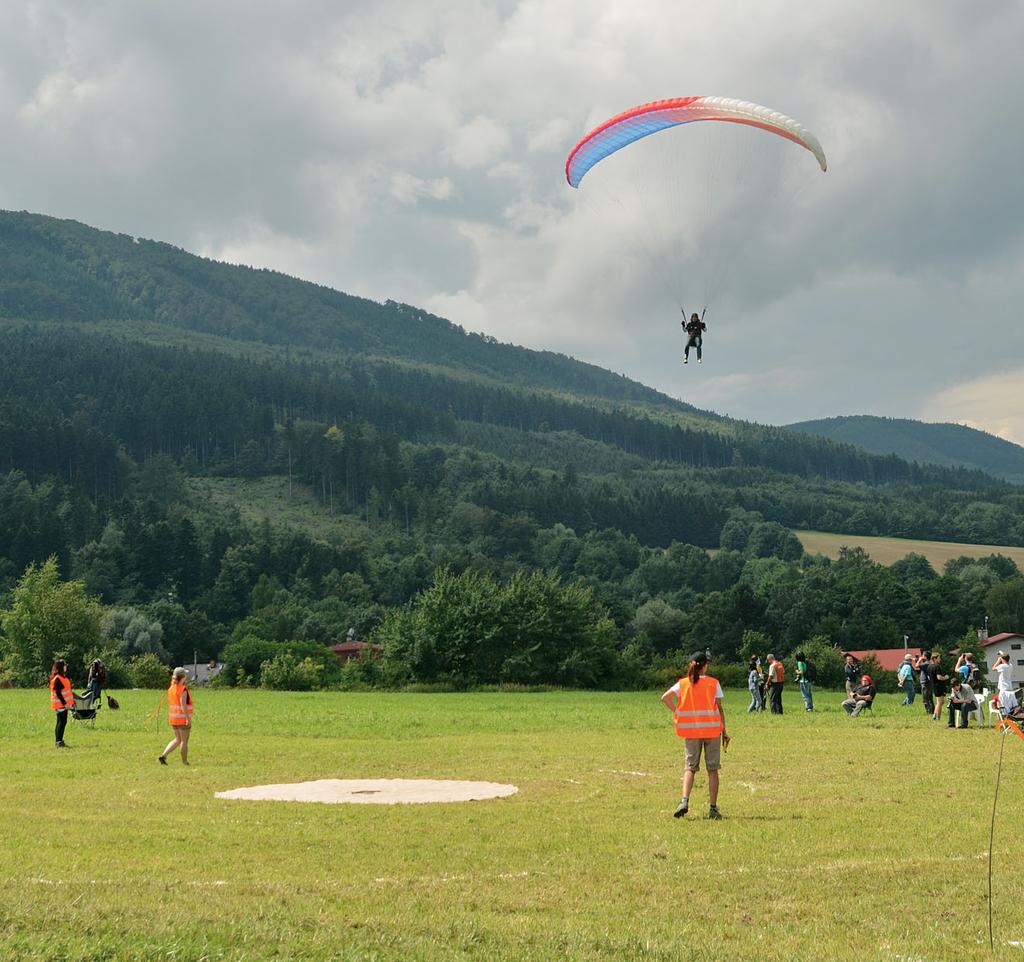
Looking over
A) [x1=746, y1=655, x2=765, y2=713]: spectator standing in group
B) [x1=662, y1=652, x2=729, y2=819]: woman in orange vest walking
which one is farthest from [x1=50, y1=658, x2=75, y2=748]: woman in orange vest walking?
[x1=746, y1=655, x2=765, y2=713]: spectator standing in group

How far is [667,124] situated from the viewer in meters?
32.0

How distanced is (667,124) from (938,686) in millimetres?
17859

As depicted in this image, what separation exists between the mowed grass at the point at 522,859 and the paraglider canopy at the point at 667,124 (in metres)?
15.9

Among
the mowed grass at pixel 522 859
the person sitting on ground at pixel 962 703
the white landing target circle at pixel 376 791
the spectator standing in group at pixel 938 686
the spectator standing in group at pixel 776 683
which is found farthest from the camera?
the spectator standing in group at pixel 776 683

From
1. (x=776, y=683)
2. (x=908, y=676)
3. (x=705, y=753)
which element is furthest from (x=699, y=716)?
(x=908, y=676)

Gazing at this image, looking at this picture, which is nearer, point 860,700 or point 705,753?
point 705,753

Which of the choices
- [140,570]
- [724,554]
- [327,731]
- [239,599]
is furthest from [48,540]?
[327,731]

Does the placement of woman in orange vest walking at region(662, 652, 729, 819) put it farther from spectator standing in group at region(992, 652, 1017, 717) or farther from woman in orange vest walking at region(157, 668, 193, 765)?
spectator standing in group at region(992, 652, 1017, 717)

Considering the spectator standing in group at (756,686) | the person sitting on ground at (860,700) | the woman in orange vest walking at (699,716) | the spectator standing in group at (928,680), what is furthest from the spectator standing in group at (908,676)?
the woman in orange vest walking at (699,716)

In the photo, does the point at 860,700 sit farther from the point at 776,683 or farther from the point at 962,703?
the point at 962,703

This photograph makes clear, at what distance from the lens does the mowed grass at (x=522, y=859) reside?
867 centimetres

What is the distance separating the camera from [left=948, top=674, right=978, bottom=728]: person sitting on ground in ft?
94.7

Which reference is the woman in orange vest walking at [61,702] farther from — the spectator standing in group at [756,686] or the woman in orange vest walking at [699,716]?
the spectator standing in group at [756,686]

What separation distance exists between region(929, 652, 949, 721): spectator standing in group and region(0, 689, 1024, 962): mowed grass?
26.2 feet
